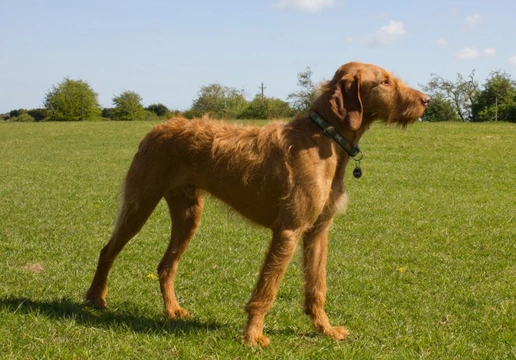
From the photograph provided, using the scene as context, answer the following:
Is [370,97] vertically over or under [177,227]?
over

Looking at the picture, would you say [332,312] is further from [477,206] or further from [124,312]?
[477,206]

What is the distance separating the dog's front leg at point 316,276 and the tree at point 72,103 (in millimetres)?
70368

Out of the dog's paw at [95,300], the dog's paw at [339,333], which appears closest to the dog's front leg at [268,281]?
the dog's paw at [339,333]

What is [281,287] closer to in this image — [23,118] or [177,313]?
[177,313]

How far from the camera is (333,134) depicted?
452cm

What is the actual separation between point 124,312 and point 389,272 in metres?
3.13

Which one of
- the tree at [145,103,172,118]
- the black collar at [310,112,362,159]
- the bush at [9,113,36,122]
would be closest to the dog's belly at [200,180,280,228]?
the black collar at [310,112,362,159]

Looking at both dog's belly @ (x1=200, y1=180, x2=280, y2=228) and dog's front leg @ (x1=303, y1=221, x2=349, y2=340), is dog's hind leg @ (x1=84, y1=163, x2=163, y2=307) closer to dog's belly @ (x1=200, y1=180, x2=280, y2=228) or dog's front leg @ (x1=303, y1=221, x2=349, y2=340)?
dog's belly @ (x1=200, y1=180, x2=280, y2=228)

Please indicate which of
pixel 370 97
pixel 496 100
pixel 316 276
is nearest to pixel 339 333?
pixel 316 276

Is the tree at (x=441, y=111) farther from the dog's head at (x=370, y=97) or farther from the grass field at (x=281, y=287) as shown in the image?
the dog's head at (x=370, y=97)

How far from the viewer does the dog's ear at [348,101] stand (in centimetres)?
448

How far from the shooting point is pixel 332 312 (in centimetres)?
543

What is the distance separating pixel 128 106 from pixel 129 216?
221 feet

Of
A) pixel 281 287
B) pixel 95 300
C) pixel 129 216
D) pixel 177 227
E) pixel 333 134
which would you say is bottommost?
pixel 281 287
